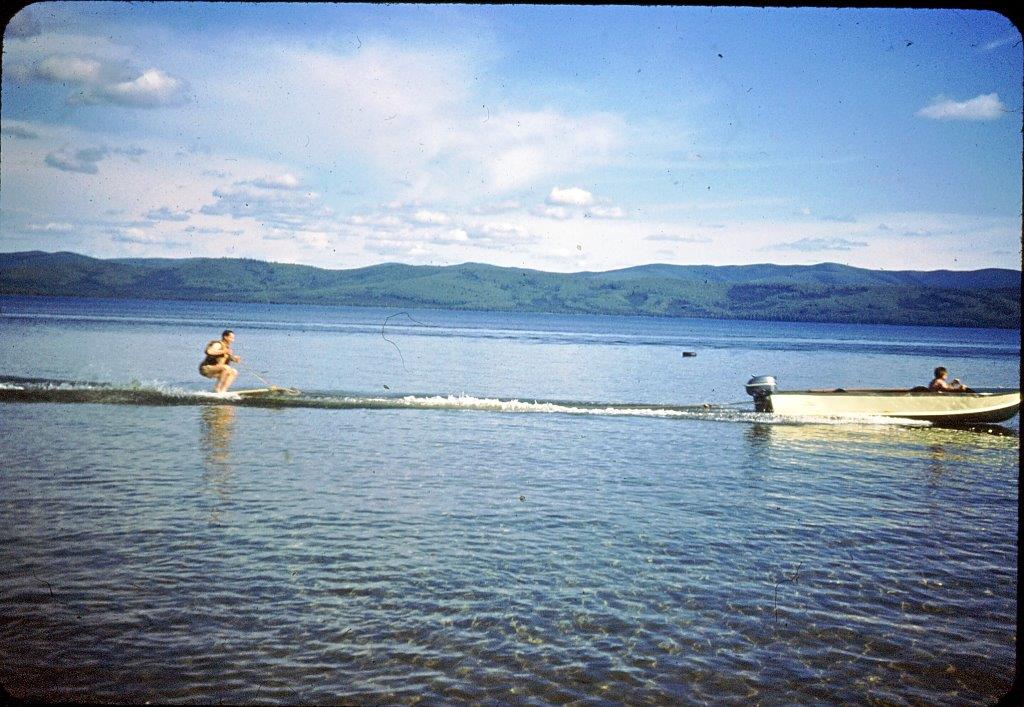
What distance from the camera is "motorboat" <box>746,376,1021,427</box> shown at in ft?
91.5

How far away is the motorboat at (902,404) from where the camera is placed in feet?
91.5

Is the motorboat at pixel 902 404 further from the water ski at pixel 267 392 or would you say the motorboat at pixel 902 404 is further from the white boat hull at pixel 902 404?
the water ski at pixel 267 392

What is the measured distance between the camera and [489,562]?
35.8 feet

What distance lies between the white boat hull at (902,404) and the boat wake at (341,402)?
278mm

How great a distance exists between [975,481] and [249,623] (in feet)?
55.0

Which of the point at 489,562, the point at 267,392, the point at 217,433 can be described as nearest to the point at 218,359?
the point at 267,392

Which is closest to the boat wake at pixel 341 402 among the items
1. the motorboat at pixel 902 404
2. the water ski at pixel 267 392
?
the water ski at pixel 267 392

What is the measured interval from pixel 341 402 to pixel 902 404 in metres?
19.5

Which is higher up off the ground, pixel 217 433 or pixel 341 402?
pixel 341 402

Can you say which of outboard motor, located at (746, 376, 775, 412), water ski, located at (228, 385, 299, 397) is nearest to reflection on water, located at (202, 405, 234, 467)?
water ski, located at (228, 385, 299, 397)

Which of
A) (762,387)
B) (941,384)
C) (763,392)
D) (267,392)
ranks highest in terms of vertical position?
(941,384)

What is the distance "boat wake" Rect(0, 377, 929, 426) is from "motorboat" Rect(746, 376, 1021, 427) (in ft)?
0.90

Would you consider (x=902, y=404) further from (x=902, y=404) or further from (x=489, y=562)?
(x=489, y=562)

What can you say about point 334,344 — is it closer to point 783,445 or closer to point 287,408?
point 287,408
